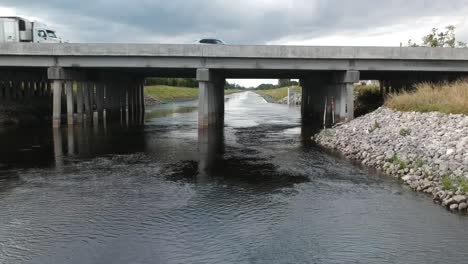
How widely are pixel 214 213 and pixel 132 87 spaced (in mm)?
49139

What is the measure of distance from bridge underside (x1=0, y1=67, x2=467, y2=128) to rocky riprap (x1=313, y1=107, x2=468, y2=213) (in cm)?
921

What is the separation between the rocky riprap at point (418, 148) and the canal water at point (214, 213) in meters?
0.85

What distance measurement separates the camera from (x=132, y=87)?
197ft

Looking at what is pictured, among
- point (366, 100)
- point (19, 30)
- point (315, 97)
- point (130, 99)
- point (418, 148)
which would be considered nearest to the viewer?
point (418, 148)

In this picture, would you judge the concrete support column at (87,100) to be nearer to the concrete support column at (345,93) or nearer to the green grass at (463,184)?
the concrete support column at (345,93)

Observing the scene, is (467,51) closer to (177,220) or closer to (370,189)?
(370,189)

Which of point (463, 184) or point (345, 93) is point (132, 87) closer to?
point (345, 93)

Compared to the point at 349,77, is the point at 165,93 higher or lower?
higher

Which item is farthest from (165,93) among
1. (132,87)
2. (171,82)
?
(132,87)

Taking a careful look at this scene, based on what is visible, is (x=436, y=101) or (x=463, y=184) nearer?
(x=463, y=184)

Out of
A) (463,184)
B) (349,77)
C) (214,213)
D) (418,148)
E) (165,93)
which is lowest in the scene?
(214,213)

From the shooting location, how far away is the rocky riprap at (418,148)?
1514 cm

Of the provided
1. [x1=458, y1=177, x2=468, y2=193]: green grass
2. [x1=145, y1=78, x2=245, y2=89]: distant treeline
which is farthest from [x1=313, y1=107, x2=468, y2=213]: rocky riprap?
[x1=145, y1=78, x2=245, y2=89]: distant treeline

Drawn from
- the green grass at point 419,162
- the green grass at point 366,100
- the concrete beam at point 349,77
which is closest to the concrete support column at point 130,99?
the green grass at point 366,100
